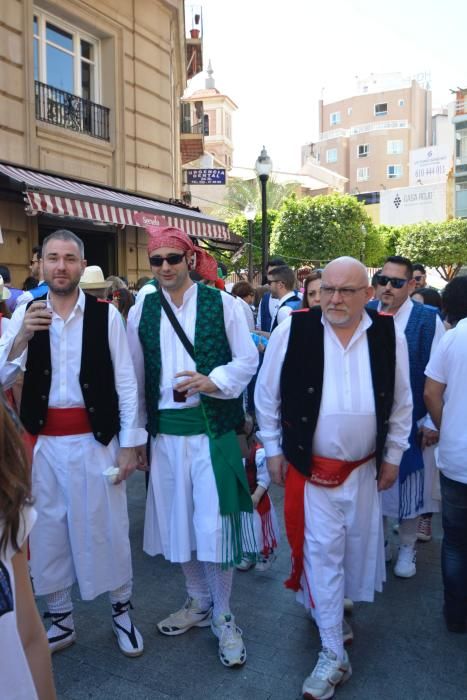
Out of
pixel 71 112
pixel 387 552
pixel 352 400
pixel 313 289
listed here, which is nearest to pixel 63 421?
pixel 352 400

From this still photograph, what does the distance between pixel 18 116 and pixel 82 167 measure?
6.34 ft

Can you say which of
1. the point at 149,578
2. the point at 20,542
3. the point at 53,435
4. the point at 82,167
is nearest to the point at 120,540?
the point at 53,435

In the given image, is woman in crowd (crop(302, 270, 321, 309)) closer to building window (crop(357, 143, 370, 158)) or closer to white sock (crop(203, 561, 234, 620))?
white sock (crop(203, 561, 234, 620))

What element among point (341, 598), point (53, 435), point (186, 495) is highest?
point (53, 435)

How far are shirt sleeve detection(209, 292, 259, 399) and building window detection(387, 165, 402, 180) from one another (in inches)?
3297

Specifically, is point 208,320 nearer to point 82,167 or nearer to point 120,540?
point 120,540

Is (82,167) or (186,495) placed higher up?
(82,167)

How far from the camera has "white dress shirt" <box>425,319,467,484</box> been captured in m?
3.26

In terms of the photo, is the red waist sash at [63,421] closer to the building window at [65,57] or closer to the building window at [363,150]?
the building window at [65,57]

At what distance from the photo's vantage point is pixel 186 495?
323 cm

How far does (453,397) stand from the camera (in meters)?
3.32

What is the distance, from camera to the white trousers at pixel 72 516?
10.2ft

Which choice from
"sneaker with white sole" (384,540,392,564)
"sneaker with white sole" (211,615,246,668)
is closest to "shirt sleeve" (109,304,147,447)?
"sneaker with white sole" (211,615,246,668)

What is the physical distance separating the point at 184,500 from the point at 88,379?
2.60 feet
